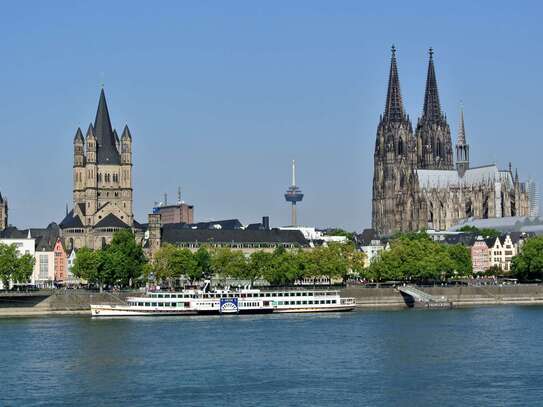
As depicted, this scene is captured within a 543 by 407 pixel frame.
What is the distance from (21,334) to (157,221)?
69.6 metres

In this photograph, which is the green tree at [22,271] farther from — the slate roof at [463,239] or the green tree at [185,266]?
the slate roof at [463,239]

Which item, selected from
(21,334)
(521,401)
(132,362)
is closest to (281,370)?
(132,362)

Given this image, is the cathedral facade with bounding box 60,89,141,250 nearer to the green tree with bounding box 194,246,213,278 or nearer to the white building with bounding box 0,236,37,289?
the white building with bounding box 0,236,37,289

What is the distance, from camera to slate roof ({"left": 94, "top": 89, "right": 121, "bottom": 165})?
14900 cm

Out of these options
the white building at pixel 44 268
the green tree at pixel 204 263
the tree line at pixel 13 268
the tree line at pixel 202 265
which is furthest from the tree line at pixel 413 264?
the white building at pixel 44 268

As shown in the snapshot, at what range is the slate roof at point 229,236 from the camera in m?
157

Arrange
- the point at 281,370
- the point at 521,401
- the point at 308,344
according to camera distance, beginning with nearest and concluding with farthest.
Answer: the point at 521,401 → the point at 281,370 → the point at 308,344

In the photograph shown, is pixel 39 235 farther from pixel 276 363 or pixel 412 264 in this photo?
pixel 276 363

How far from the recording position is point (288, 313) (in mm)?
105375

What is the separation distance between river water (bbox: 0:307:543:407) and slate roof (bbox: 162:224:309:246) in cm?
6251

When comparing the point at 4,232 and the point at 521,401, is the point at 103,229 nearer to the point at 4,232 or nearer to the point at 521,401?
the point at 4,232

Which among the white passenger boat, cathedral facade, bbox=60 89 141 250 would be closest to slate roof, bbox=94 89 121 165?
cathedral facade, bbox=60 89 141 250

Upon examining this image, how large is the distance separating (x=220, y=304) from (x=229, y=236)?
187 feet

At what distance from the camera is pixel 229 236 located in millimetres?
161125
